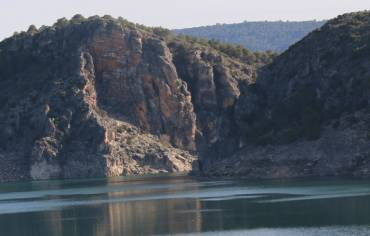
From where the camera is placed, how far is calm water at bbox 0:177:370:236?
7638 centimetres

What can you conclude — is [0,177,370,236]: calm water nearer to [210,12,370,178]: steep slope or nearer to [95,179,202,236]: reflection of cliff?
[95,179,202,236]: reflection of cliff

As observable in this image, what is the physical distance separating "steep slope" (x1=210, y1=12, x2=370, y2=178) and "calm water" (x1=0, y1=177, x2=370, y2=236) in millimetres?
8192

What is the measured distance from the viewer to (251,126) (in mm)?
151125

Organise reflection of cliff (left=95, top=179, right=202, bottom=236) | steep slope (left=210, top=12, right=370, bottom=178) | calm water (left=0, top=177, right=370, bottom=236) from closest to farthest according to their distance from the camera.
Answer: calm water (left=0, top=177, right=370, bottom=236)
reflection of cliff (left=95, top=179, right=202, bottom=236)
steep slope (left=210, top=12, right=370, bottom=178)

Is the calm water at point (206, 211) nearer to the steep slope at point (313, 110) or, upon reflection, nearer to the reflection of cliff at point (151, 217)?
the reflection of cliff at point (151, 217)

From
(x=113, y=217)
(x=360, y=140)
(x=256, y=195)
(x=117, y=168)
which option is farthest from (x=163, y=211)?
(x=117, y=168)

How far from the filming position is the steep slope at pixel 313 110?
422 feet

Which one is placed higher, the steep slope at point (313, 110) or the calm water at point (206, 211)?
the steep slope at point (313, 110)

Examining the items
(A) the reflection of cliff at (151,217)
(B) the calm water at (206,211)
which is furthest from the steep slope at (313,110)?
(A) the reflection of cliff at (151,217)

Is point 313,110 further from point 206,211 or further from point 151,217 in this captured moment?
point 151,217

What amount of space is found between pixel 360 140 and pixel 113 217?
44.1 metres

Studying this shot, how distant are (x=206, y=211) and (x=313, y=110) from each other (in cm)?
5500

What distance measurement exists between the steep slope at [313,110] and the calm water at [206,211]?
8.19m

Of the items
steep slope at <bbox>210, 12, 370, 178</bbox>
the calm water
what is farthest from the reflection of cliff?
steep slope at <bbox>210, 12, 370, 178</bbox>
